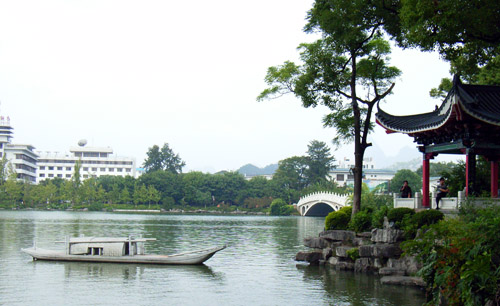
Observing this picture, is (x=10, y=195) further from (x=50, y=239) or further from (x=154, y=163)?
(x=50, y=239)

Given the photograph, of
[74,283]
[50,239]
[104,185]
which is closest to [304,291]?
[74,283]

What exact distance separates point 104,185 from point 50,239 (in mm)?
83985

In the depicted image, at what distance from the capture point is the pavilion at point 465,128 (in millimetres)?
18578

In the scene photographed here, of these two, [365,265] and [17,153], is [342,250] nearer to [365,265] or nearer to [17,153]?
[365,265]

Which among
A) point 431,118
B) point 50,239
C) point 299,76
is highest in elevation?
point 299,76

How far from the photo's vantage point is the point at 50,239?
34.7 meters

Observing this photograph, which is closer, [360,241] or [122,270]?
[122,270]

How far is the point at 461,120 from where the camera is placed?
1923 centimetres

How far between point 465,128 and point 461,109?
1290 mm

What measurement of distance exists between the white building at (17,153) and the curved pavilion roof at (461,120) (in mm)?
118849

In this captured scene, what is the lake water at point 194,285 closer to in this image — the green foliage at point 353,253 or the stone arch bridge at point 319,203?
the green foliage at point 353,253

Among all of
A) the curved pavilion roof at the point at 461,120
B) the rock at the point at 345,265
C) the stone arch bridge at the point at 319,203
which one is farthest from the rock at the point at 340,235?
the stone arch bridge at the point at 319,203

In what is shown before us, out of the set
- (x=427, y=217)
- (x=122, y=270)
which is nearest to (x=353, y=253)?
(x=427, y=217)

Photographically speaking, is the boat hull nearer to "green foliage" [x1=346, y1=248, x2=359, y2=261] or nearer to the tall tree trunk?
"green foliage" [x1=346, y1=248, x2=359, y2=261]
